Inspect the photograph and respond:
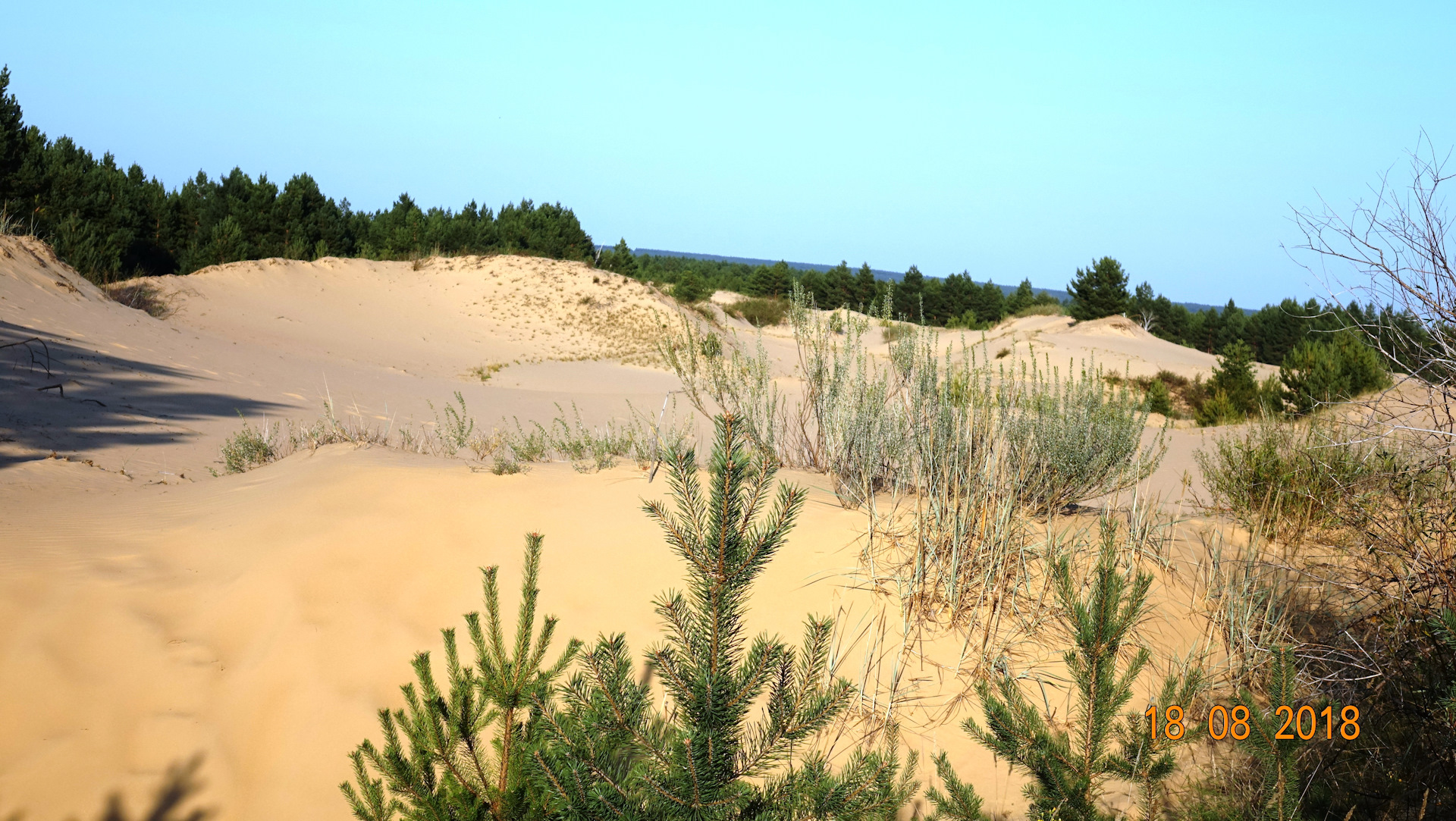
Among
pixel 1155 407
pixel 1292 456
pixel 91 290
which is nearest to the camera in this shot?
pixel 1292 456

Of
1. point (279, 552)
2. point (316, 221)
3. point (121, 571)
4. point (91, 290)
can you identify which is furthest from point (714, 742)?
point (316, 221)

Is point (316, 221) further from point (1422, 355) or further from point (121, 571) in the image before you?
point (1422, 355)

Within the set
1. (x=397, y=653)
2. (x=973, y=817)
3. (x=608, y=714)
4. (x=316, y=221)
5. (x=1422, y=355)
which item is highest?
(x=316, y=221)

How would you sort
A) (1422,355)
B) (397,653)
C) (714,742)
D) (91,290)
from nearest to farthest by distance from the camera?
(714,742), (1422,355), (397,653), (91,290)

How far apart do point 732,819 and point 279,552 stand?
11.6 feet

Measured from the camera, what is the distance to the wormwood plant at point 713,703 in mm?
1530

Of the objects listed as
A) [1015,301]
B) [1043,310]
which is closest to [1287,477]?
[1043,310]

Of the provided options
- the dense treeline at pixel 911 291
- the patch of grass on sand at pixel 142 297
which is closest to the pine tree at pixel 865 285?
the dense treeline at pixel 911 291

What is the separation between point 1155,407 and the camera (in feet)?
57.0

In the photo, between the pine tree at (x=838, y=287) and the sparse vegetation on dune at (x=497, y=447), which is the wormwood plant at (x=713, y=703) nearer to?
the sparse vegetation on dune at (x=497, y=447)

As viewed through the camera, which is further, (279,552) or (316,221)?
(316,221)

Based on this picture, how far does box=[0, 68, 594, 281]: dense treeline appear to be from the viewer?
1866 cm
